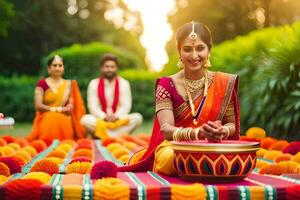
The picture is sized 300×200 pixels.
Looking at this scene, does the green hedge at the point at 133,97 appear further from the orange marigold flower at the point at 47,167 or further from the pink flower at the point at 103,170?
the pink flower at the point at 103,170

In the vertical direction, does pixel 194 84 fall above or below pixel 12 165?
above

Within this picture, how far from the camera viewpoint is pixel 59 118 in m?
9.38

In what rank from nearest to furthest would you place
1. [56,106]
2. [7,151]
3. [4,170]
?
[4,170] < [7,151] < [56,106]

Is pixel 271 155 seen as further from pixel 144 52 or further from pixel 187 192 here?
pixel 144 52

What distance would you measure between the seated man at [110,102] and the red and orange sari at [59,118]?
6.5 inches

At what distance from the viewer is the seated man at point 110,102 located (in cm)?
983

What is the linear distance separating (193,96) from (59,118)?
541cm

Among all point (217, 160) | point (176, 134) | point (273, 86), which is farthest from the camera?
point (273, 86)

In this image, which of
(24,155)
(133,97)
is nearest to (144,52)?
Result: (133,97)

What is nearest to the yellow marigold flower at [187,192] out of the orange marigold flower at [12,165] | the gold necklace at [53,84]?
the orange marigold flower at [12,165]

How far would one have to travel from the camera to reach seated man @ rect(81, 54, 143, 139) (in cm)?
983

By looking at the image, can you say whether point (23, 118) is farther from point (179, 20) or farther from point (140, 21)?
point (140, 21)

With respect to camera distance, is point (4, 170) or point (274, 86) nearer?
point (4, 170)

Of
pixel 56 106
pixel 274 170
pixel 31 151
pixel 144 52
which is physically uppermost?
pixel 144 52
